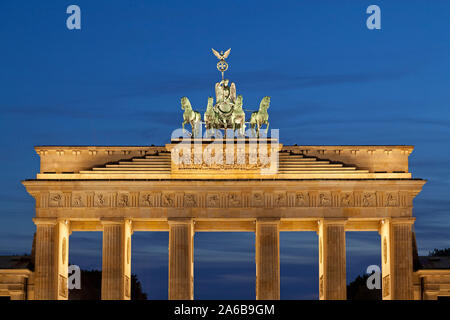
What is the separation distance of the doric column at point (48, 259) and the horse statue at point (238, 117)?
12910 millimetres

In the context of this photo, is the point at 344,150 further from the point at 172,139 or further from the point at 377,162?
the point at 172,139

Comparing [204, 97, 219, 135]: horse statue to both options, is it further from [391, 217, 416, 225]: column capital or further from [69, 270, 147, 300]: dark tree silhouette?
[69, 270, 147, 300]: dark tree silhouette

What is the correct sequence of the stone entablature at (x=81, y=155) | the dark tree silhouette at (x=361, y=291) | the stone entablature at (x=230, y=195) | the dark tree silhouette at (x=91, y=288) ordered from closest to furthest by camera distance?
the stone entablature at (x=230, y=195) → the stone entablature at (x=81, y=155) → the dark tree silhouette at (x=91, y=288) → the dark tree silhouette at (x=361, y=291)

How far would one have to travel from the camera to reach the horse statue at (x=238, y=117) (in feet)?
220

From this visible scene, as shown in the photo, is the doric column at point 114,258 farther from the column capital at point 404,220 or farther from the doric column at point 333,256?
the column capital at point 404,220

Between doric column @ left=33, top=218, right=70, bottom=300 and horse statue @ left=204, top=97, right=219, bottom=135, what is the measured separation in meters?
11.3

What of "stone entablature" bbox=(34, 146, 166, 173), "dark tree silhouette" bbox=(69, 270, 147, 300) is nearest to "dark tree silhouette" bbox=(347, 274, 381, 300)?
"dark tree silhouette" bbox=(69, 270, 147, 300)

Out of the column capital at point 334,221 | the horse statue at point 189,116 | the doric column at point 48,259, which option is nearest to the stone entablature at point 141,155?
the horse statue at point 189,116

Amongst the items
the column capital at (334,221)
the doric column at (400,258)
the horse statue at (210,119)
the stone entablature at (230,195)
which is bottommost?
the doric column at (400,258)

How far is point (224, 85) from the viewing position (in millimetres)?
68125

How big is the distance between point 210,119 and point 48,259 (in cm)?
1377

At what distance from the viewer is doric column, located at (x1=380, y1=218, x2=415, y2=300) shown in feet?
211

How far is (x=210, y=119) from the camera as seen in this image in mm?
67188
